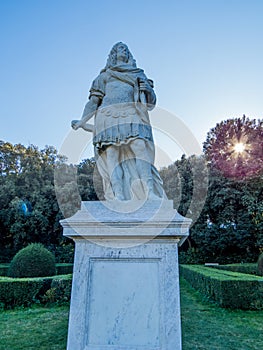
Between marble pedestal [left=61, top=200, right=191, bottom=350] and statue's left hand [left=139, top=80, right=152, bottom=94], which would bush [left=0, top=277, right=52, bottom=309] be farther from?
statue's left hand [left=139, top=80, right=152, bottom=94]

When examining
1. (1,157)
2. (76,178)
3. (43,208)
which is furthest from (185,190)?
(1,157)

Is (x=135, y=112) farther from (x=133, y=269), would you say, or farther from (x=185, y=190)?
(x=185, y=190)

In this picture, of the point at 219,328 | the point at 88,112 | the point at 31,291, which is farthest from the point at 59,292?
the point at 88,112

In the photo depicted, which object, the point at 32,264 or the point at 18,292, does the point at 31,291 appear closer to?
the point at 18,292

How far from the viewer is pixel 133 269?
300 centimetres

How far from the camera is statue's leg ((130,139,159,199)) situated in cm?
361

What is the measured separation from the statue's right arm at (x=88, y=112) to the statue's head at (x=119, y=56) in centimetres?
51

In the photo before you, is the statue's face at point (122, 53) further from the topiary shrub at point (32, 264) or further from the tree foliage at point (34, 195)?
the tree foliage at point (34, 195)

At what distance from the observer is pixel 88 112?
405cm

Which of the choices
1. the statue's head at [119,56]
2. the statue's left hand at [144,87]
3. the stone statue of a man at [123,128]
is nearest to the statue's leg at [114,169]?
the stone statue of a man at [123,128]

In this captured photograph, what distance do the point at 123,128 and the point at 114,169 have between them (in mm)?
523

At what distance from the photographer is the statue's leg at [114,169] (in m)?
3.61

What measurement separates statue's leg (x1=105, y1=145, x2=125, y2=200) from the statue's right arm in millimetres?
544

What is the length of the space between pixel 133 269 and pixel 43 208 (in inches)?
787
